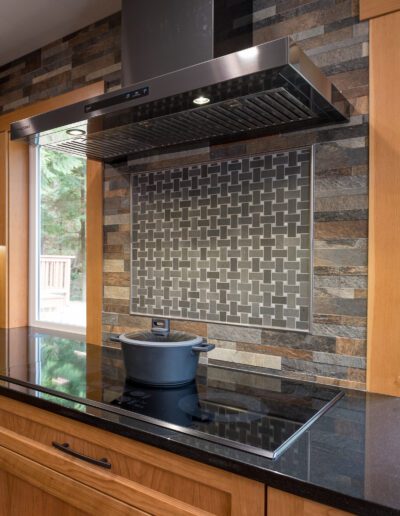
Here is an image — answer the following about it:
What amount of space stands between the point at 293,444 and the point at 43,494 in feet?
2.69

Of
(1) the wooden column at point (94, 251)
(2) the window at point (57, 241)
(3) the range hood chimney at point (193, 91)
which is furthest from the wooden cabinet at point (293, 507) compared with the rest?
(2) the window at point (57, 241)

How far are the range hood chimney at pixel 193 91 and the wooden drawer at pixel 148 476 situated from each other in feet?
3.03

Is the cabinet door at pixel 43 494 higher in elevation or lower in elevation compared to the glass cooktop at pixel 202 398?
lower

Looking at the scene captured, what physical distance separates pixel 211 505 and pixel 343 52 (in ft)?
4.52

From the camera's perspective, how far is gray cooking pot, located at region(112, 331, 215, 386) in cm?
142

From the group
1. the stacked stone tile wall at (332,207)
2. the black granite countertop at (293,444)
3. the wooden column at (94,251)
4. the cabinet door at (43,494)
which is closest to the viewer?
the black granite countertop at (293,444)

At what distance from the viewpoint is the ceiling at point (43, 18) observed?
1975 millimetres

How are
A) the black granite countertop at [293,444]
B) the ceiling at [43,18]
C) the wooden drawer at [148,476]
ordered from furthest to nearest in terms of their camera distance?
the ceiling at [43,18], the wooden drawer at [148,476], the black granite countertop at [293,444]

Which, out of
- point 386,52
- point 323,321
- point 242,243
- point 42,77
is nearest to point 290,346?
point 323,321

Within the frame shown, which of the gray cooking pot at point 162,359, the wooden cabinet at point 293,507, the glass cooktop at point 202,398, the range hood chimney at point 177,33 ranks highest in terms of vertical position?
the range hood chimney at point 177,33

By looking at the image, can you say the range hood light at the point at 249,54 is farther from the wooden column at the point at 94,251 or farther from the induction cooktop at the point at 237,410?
the wooden column at the point at 94,251

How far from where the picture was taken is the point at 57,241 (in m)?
2.55

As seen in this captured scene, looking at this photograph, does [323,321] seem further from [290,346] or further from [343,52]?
[343,52]

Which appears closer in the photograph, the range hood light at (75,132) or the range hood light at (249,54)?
the range hood light at (249,54)
